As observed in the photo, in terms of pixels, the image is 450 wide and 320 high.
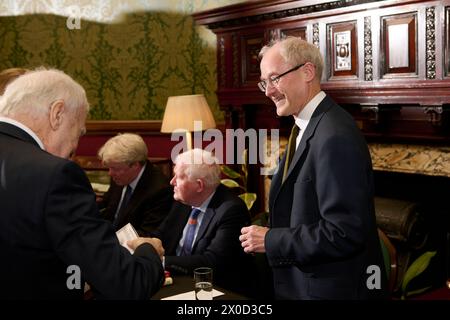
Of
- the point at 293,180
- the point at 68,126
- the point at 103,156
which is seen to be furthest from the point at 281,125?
the point at 68,126

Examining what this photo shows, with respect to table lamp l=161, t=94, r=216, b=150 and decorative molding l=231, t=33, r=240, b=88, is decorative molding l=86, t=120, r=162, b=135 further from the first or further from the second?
decorative molding l=231, t=33, r=240, b=88

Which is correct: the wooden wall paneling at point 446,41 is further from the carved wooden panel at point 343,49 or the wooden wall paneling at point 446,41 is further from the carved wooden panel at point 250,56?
the carved wooden panel at point 250,56

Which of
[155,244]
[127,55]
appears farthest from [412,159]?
[127,55]

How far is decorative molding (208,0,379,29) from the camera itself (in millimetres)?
3637

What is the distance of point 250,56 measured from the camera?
14.6 ft

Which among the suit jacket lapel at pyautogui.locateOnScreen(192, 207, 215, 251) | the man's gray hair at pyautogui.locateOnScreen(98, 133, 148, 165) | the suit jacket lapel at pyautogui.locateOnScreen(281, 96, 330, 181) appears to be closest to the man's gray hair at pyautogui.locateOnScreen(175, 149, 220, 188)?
the suit jacket lapel at pyautogui.locateOnScreen(192, 207, 215, 251)

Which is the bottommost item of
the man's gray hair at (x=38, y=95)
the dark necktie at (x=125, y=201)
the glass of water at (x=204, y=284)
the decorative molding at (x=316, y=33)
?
the glass of water at (x=204, y=284)

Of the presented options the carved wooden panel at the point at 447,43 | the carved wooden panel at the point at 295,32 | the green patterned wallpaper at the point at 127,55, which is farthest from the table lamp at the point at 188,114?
the carved wooden panel at the point at 447,43

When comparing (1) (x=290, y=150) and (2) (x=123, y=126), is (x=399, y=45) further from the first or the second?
(2) (x=123, y=126)

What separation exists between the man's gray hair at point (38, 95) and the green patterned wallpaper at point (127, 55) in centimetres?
385

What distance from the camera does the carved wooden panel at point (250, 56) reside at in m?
4.38

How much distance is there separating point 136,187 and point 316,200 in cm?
200

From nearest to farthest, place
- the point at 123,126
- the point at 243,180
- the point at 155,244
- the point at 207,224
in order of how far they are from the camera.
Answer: the point at 155,244 < the point at 207,224 < the point at 243,180 < the point at 123,126

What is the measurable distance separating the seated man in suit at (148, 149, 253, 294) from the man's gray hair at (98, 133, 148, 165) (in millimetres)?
744
